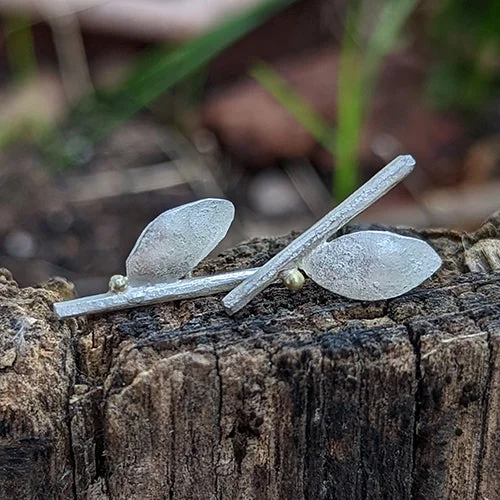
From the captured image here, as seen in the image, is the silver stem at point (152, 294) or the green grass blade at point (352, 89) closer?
the silver stem at point (152, 294)

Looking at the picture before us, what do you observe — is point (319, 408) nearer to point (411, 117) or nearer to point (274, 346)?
point (274, 346)

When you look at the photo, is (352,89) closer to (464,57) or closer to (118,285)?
(464,57)

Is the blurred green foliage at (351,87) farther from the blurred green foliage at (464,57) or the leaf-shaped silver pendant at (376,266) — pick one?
the leaf-shaped silver pendant at (376,266)

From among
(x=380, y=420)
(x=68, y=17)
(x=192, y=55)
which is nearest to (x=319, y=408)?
(x=380, y=420)

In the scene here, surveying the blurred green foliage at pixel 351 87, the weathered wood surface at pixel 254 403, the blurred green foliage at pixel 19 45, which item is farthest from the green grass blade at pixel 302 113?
the weathered wood surface at pixel 254 403

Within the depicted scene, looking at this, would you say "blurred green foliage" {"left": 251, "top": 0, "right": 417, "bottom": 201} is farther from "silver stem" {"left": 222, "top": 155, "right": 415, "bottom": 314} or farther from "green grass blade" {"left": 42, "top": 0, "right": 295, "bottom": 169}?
"silver stem" {"left": 222, "top": 155, "right": 415, "bottom": 314}

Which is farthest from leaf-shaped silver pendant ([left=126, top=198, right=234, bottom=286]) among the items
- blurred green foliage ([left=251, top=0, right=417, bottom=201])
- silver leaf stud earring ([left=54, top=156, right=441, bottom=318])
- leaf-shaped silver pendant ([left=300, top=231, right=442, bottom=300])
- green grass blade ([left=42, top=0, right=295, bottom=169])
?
green grass blade ([left=42, top=0, right=295, bottom=169])

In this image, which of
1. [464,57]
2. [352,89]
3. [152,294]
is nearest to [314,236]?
[152,294]
